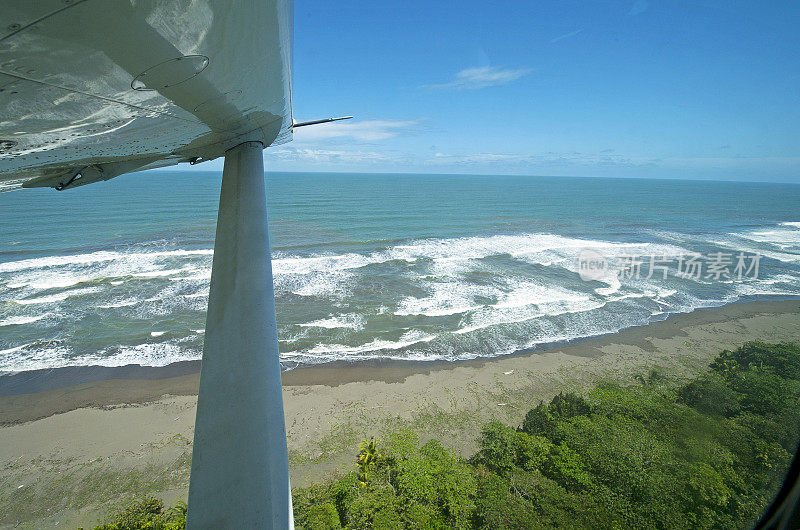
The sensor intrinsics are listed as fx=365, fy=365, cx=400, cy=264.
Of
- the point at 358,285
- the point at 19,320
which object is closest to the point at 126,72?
the point at 358,285

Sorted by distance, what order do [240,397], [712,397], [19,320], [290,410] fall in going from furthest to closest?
[19,320] → [290,410] → [712,397] → [240,397]

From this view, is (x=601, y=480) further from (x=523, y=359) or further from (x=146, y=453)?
(x=146, y=453)

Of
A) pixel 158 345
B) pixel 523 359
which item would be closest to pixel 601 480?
pixel 523 359

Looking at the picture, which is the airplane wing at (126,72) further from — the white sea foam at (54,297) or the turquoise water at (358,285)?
the white sea foam at (54,297)

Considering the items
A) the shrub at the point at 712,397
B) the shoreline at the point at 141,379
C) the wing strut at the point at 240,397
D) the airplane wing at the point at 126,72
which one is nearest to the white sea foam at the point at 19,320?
the shoreline at the point at 141,379

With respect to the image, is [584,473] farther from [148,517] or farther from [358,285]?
[358,285]

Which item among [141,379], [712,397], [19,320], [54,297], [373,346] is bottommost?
[141,379]

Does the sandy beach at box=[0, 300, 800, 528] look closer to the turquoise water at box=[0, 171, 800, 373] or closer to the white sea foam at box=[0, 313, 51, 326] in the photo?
the turquoise water at box=[0, 171, 800, 373]

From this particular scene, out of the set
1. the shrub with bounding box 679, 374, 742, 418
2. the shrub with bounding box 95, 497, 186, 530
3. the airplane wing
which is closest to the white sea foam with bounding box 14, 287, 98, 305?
the shrub with bounding box 95, 497, 186, 530
